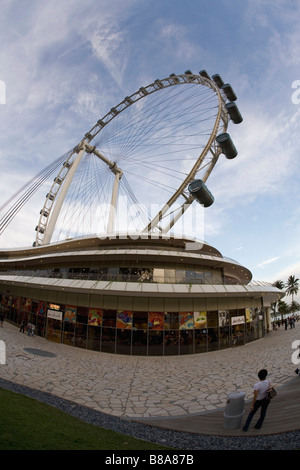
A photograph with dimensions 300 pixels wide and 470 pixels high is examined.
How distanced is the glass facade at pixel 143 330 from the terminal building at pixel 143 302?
80mm

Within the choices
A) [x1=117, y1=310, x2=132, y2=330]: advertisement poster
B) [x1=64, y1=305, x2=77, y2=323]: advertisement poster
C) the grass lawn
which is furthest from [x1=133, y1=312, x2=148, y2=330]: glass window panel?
the grass lawn

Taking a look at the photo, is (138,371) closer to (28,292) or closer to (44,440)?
(44,440)

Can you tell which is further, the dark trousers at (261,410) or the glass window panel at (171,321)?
the glass window panel at (171,321)

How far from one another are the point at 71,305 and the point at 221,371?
15.6 m

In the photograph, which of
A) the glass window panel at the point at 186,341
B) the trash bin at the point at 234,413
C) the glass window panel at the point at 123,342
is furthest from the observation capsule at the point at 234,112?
the trash bin at the point at 234,413

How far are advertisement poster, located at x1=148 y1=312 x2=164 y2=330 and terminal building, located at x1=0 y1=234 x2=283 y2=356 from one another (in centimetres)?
8

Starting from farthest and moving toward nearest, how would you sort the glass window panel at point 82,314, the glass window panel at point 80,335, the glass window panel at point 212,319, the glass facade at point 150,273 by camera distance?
the glass window panel at point 212,319, the glass window panel at point 82,314, the glass window panel at point 80,335, the glass facade at point 150,273

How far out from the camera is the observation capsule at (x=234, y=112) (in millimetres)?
26344

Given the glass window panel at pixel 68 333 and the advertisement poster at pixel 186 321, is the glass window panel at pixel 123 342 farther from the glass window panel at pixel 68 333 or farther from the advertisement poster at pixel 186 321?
the glass window panel at pixel 68 333

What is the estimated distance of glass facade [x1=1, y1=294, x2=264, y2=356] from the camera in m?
20.1

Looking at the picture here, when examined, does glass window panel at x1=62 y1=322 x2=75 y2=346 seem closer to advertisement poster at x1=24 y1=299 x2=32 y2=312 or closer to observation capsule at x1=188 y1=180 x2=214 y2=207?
advertisement poster at x1=24 y1=299 x2=32 y2=312

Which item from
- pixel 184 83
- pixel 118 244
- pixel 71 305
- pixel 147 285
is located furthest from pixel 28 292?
pixel 184 83

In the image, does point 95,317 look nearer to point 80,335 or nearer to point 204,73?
point 80,335

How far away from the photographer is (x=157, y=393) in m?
10.5
